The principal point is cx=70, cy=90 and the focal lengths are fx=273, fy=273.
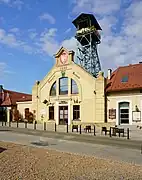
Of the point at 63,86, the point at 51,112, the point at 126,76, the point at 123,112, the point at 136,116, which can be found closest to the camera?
the point at 136,116

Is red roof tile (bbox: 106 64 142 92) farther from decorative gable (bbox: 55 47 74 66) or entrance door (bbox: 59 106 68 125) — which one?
entrance door (bbox: 59 106 68 125)

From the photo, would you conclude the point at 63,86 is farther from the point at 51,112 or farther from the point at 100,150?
the point at 100,150

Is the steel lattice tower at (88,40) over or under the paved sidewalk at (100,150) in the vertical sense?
over

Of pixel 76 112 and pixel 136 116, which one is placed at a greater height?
pixel 76 112

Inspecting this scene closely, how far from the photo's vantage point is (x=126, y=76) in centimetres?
3484

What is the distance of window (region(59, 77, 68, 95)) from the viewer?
38406 mm

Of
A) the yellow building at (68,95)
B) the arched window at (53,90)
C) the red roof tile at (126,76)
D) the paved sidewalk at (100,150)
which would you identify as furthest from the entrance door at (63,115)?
the paved sidewalk at (100,150)

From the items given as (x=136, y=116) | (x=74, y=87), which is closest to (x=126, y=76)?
(x=136, y=116)

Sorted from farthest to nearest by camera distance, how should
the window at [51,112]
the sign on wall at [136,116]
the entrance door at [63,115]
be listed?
the window at [51,112] → the entrance door at [63,115] → the sign on wall at [136,116]

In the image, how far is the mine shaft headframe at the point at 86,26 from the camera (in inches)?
1986

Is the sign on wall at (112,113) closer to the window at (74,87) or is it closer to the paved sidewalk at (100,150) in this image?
the window at (74,87)

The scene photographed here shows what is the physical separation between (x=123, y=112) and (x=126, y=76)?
4.96 metres

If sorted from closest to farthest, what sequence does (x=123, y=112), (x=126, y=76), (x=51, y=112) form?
(x=123, y=112), (x=126, y=76), (x=51, y=112)

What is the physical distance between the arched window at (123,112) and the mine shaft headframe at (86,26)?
69.5 ft
